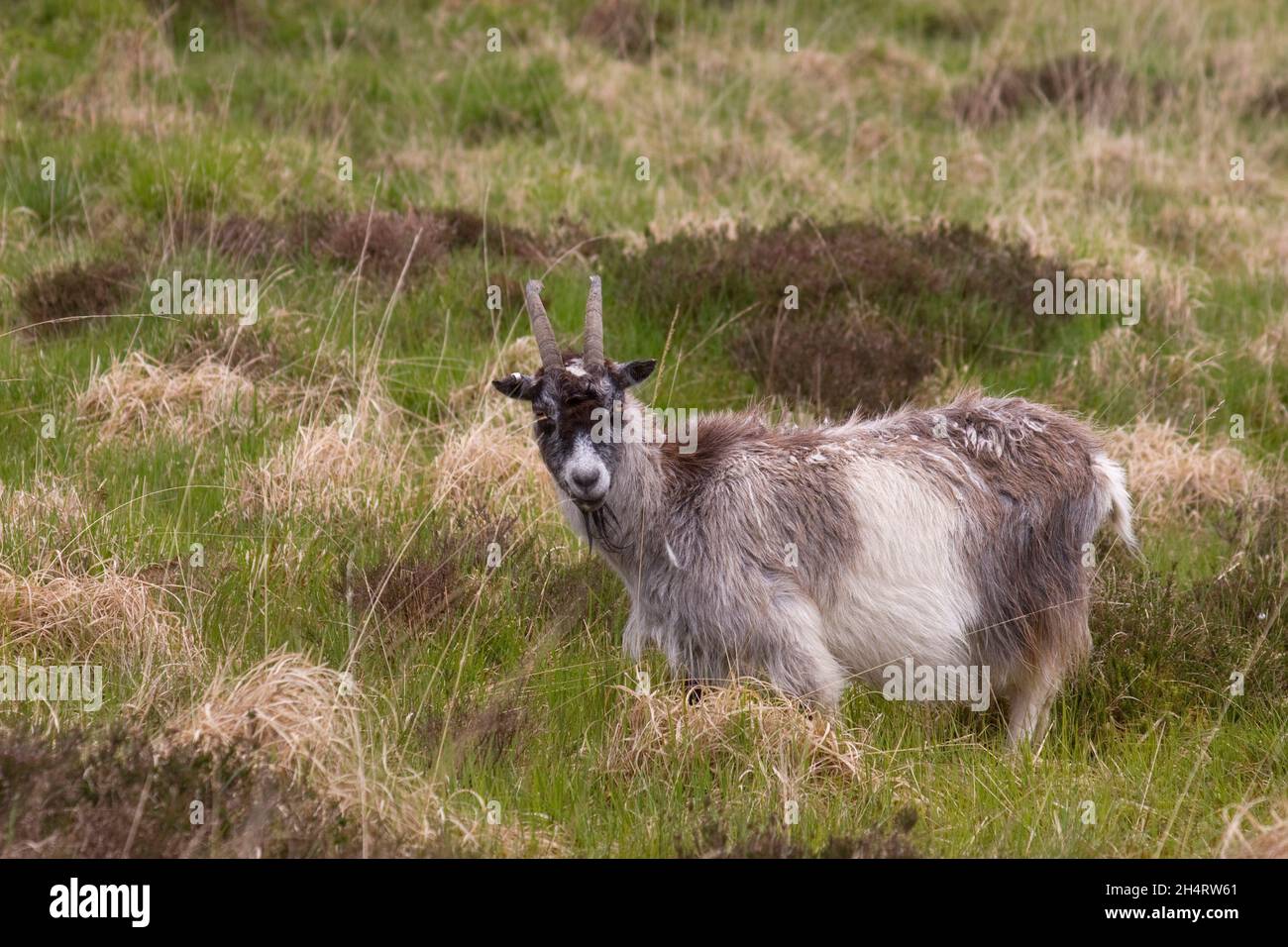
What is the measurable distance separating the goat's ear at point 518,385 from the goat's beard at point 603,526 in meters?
0.53

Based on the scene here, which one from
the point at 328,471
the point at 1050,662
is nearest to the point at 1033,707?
the point at 1050,662

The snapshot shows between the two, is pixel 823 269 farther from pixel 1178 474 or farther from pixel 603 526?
pixel 603 526

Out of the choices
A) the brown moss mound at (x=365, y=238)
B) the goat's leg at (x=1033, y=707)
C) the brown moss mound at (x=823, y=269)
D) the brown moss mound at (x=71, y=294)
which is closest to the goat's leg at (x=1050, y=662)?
the goat's leg at (x=1033, y=707)

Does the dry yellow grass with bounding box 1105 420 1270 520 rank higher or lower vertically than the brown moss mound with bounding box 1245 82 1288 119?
lower

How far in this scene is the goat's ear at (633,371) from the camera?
5957 mm

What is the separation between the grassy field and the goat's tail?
393mm

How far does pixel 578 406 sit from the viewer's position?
574cm

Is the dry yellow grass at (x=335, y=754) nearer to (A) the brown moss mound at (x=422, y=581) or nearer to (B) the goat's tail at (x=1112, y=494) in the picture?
(A) the brown moss mound at (x=422, y=581)

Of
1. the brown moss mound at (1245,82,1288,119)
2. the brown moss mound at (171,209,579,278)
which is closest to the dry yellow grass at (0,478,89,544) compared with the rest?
the brown moss mound at (171,209,579,278)

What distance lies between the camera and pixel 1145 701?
6449 mm

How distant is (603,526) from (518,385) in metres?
0.68

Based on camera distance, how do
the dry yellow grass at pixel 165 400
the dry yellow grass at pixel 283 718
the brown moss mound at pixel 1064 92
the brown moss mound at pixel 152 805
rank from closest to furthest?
1. the brown moss mound at pixel 152 805
2. the dry yellow grass at pixel 283 718
3. the dry yellow grass at pixel 165 400
4. the brown moss mound at pixel 1064 92

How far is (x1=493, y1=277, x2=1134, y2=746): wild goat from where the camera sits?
5.91 meters

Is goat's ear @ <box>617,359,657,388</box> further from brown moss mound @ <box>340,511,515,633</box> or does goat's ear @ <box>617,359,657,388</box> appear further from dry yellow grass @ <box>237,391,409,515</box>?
dry yellow grass @ <box>237,391,409,515</box>
